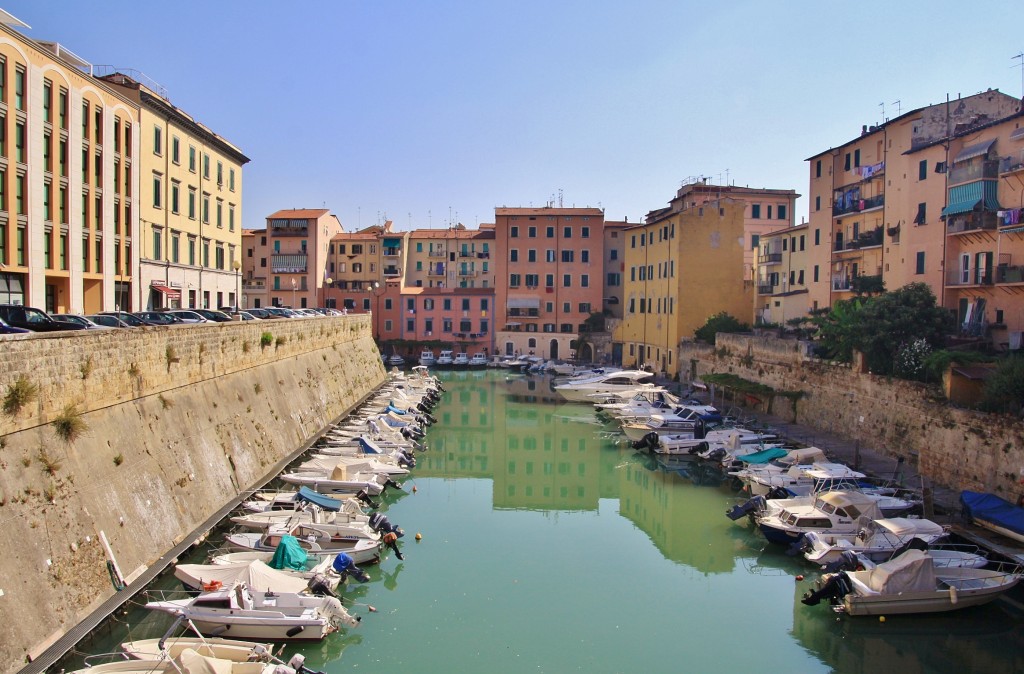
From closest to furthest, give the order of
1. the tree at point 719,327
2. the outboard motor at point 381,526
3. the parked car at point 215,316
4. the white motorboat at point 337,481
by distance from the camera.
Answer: the outboard motor at point 381,526 < the white motorboat at point 337,481 < the parked car at point 215,316 < the tree at point 719,327

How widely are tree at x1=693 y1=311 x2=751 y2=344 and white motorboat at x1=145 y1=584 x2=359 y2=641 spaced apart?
113ft

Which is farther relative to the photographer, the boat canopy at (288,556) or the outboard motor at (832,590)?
the outboard motor at (832,590)

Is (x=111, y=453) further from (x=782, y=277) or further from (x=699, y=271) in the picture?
(x=782, y=277)

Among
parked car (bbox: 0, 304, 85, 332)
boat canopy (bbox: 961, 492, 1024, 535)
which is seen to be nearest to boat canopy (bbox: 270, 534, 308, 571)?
parked car (bbox: 0, 304, 85, 332)

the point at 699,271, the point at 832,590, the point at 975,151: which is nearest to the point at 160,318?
the point at 832,590

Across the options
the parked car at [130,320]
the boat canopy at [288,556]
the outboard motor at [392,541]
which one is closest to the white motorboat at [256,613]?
the boat canopy at [288,556]

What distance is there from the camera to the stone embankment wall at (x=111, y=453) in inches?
483

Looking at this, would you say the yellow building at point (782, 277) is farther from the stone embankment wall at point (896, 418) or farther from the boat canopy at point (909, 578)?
the boat canopy at point (909, 578)

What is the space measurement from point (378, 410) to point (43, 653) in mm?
24728

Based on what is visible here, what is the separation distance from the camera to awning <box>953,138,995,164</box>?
2711cm

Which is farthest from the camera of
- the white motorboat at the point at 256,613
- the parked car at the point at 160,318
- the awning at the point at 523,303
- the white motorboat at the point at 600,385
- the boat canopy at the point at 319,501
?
the awning at the point at 523,303

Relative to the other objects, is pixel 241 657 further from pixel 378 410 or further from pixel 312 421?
pixel 378 410

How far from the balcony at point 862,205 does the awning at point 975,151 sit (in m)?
6.18

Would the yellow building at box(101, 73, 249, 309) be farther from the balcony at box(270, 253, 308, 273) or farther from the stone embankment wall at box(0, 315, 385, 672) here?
the balcony at box(270, 253, 308, 273)
